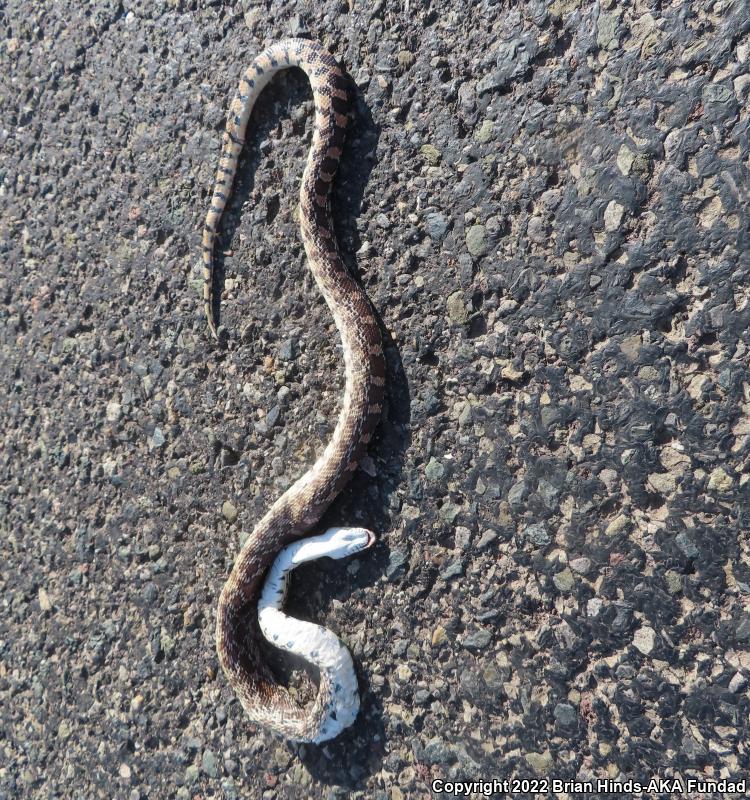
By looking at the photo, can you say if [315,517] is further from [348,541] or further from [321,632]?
[321,632]

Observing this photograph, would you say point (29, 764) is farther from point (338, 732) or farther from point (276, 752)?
point (338, 732)

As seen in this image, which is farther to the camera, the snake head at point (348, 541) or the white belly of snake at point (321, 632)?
the snake head at point (348, 541)

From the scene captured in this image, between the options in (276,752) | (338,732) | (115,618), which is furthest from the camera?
(115,618)

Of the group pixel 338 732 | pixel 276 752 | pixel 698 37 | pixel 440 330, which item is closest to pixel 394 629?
pixel 338 732

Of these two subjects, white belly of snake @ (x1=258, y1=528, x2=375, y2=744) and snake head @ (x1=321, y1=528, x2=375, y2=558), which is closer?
white belly of snake @ (x1=258, y1=528, x2=375, y2=744)

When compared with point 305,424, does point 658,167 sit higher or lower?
higher

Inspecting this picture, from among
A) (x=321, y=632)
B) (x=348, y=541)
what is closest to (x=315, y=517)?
(x=348, y=541)
